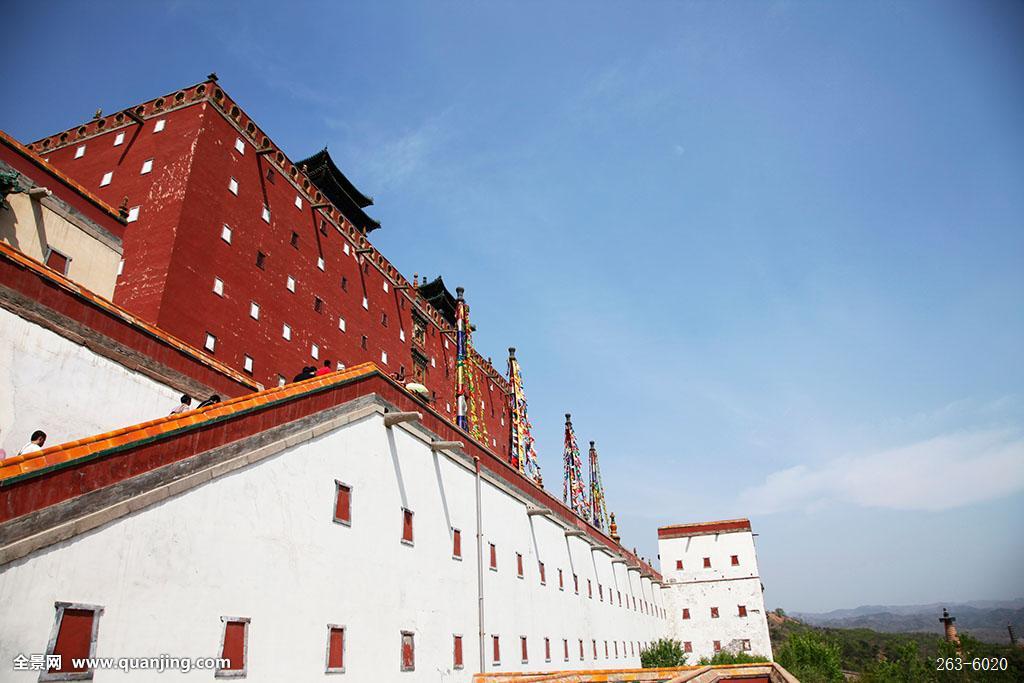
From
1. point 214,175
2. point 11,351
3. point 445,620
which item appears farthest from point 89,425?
point 214,175

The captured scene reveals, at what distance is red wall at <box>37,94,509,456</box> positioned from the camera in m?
21.0

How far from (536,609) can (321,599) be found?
12.3 m

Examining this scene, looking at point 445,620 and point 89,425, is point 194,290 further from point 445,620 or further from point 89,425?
point 445,620

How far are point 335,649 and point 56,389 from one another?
256 inches

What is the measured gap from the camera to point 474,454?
1912 centimetres

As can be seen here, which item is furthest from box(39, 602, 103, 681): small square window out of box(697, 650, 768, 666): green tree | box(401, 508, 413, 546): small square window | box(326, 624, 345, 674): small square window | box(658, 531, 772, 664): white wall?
box(658, 531, 772, 664): white wall

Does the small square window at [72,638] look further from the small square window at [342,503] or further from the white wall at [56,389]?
the small square window at [342,503]

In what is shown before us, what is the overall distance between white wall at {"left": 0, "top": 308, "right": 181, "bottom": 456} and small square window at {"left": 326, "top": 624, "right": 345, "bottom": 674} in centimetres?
557

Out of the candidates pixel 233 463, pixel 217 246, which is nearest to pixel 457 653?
pixel 233 463

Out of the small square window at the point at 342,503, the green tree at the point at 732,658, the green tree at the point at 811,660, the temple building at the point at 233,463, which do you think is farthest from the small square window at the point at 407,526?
the green tree at the point at 732,658

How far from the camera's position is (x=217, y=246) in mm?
22969

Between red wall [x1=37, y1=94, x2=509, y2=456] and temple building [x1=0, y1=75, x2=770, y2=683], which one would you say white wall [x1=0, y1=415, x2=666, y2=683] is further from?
red wall [x1=37, y1=94, x2=509, y2=456]

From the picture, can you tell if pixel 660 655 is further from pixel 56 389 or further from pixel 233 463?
pixel 56 389

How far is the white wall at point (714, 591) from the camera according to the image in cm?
4578
